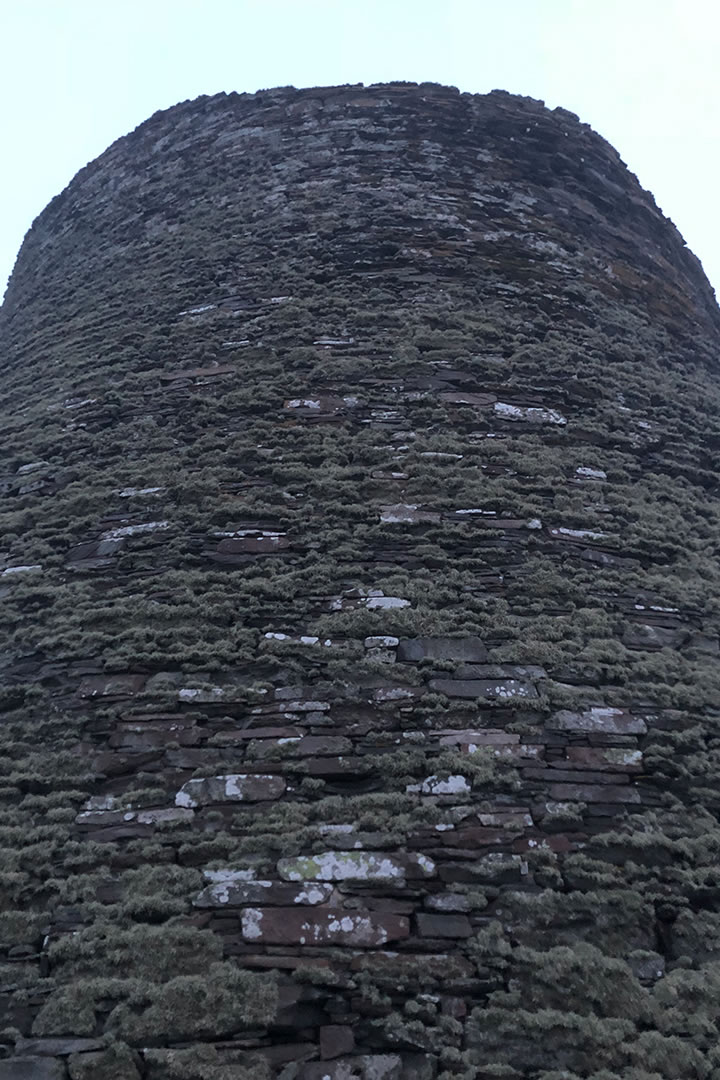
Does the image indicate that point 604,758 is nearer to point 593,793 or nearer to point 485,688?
point 593,793

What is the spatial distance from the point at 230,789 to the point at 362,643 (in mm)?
697

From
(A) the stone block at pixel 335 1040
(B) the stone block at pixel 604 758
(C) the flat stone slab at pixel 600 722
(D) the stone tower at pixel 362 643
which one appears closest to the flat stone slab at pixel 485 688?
(D) the stone tower at pixel 362 643

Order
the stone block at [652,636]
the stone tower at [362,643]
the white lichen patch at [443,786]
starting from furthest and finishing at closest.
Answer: the stone block at [652,636] → the white lichen patch at [443,786] → the stone tower at [362,643]

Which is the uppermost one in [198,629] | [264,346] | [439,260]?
[439,260]

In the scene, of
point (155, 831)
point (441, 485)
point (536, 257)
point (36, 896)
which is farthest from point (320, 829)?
point (536, 257)

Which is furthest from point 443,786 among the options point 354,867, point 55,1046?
point 55,1046

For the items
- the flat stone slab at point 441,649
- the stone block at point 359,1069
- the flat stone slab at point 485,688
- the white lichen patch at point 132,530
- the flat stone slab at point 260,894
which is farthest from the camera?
the white lichen patch at point 132,530

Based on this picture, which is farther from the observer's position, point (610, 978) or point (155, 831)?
point (155, 831)

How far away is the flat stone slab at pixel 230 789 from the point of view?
295cm

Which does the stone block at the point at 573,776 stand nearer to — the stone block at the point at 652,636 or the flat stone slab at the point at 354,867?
the flat stone slab at the point at 354,867

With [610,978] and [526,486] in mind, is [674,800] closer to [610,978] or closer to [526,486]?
[610,978]

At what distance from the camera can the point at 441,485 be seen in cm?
399

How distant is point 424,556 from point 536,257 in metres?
2.58

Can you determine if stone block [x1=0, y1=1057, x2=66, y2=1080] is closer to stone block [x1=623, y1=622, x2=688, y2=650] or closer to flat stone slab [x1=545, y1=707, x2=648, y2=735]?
flat stone slab [x1=545, y1=707, x2=648, y2=735]
